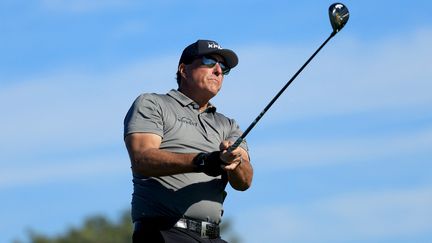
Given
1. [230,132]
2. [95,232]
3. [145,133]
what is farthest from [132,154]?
[95,232]

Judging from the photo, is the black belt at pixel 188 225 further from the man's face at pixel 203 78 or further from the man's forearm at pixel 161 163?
→ the man's face at pixel 203 78

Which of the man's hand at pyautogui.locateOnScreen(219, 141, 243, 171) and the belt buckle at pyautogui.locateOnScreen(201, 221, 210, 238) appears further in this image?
the belt buckle at pyautogui.locateOnScreen(201, 221, 210, 238)

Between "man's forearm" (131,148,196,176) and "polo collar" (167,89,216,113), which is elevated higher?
"polo collar" (167,89,216,113)

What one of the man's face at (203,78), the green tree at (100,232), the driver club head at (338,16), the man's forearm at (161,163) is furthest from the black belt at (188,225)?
the green tree at (100,232)

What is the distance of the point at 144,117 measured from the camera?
12.3 metres

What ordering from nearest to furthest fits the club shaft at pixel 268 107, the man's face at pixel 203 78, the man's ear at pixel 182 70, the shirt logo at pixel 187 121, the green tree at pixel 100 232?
the club shaft at pixel 268 107, the shirt logo at pixel 187 121, the man's face at pixel 203 78, the man's ear at pixel 182 70, the green tree at pixel 100 232

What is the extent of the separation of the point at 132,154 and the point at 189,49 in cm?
147

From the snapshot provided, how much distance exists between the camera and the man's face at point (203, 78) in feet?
42.5

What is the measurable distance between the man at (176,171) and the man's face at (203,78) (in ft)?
0.68

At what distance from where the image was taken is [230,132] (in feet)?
42.8

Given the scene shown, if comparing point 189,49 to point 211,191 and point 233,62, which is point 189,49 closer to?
point 233,62

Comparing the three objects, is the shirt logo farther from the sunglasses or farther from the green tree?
the green tree

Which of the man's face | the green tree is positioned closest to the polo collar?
the man's face

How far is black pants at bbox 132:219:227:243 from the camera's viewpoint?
12.1 meters
